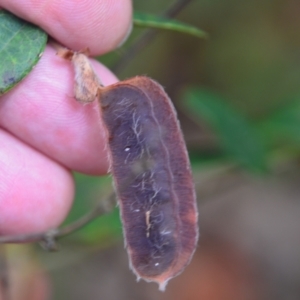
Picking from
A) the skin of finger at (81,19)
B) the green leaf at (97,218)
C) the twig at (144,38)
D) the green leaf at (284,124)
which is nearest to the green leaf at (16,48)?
the skin of finger at (81,19)

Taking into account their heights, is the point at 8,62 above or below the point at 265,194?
above

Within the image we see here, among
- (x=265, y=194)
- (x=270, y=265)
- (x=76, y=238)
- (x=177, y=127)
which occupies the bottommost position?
(x=270, y=265)

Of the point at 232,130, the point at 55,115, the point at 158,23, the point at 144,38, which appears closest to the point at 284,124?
the point at 232,130

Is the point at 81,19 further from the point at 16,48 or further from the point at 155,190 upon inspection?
the point at 155,190

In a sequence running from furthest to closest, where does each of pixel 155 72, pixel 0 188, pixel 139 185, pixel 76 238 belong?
pixel 155 72 → pixel 76 238 → pixel 0 188 → pixel 139 185

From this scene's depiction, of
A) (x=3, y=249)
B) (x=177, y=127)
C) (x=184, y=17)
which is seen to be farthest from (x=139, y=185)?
(x=184, y=17)

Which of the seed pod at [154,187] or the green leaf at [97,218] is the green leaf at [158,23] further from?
the green leaf at [97,218]

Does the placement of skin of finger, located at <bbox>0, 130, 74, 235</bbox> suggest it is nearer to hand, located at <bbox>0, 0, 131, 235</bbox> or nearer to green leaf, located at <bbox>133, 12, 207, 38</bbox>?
hand, located at <bbox>0, 0, 131, 235</bbox>

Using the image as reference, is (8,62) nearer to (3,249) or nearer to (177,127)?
(177,127)
